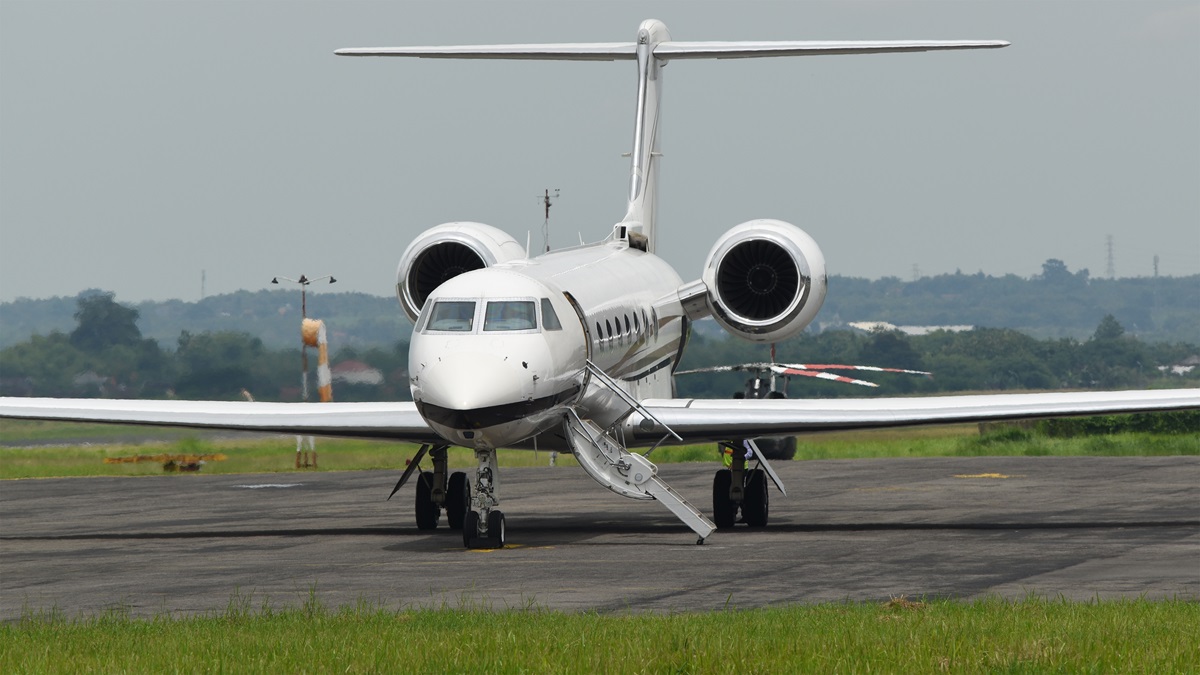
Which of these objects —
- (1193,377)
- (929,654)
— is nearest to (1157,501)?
(929,654)

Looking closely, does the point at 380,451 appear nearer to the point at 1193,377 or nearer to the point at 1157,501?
the point at 1157,501

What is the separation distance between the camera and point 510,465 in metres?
45.0

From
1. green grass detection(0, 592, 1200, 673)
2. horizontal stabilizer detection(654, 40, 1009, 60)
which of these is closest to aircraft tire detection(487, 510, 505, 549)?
green grass detection(0, 592, 1200, 673)

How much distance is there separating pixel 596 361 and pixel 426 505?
3.29 metres

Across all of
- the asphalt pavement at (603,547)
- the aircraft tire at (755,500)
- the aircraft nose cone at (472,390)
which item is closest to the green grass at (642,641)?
the asphalt pavement at (603,547)

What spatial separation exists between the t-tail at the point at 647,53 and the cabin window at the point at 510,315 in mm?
8345

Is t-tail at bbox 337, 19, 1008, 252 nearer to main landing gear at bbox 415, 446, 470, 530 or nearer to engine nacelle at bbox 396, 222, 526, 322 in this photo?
engine nacelle at bbox 396, 222, 526, 322

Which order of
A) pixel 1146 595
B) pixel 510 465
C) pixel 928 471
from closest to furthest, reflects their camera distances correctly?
pixel 1146 595 < pixel 928 471 < pixel 510 465

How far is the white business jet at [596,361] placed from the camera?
19172 mm

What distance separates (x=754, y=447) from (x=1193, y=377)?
224 ft

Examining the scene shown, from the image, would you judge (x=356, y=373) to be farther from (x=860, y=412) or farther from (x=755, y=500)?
(x=860, y=412)

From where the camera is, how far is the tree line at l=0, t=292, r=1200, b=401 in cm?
4428

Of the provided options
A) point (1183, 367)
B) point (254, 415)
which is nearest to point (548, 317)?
point (254, 415)

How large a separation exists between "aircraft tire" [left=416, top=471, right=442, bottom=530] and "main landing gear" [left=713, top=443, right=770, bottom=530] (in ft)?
12.0
